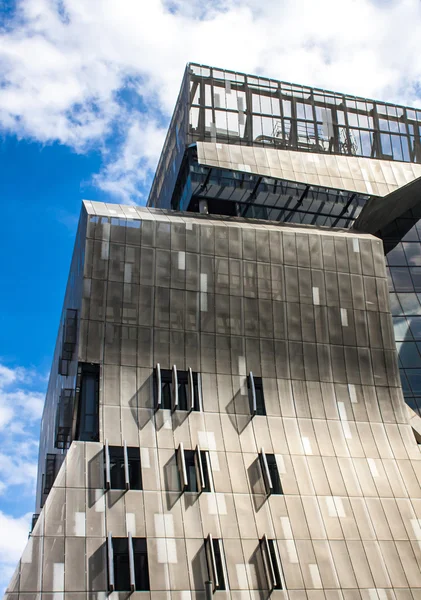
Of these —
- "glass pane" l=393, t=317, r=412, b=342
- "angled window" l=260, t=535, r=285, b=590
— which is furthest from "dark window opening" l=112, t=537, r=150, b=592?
"glass pane" l=393, t=317, r=412, b=342

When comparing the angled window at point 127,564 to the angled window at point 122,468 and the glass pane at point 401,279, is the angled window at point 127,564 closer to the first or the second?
the angled window at point 122,468

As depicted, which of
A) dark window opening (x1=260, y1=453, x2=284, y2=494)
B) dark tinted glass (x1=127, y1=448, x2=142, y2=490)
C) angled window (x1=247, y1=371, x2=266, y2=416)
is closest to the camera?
dark tinted glass (x1=127, y1=448, x2=142, y2=490)

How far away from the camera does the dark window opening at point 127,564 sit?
3456 cm

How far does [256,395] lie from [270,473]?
16.9 ft

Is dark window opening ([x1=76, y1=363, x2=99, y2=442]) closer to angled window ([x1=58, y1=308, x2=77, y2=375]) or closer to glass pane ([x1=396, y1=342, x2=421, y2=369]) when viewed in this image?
angled window ([x1=58, y1=308, x2=77, y2=375])

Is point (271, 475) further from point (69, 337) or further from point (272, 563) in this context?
point (69, 337)

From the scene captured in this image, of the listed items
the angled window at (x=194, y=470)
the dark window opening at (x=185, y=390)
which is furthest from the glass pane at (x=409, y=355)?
the angled window at (x=194, y=470)

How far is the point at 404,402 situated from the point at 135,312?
19.0 meters

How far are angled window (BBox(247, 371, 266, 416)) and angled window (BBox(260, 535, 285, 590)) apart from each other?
26.0ft

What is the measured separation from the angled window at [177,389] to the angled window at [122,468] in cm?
365

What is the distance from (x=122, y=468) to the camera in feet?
127

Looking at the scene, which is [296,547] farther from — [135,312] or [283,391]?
[135,312]

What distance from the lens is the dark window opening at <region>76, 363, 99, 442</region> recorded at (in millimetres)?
40562

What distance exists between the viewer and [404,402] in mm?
46969
